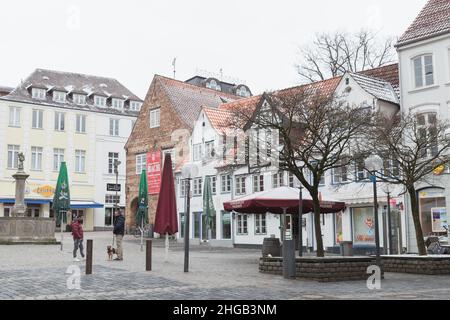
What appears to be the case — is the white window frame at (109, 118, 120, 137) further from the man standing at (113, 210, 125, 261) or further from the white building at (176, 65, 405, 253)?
the man standing at (113, 210, 125, 261)

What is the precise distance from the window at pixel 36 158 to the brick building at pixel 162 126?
11883mm

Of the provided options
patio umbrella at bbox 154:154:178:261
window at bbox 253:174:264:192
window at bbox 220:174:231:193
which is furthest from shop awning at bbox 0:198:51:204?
patio umbrella at bbox 154:154:178:261

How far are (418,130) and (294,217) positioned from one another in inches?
556

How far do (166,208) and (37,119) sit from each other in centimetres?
4124

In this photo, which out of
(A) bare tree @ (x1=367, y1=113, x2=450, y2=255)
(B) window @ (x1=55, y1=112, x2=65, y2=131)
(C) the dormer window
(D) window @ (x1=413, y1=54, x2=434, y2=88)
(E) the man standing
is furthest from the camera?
(C) the dormer window

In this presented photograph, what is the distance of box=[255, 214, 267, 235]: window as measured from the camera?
34.2 m

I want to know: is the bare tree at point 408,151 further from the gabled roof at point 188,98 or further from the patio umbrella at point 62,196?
the gabled roof at point 188,98

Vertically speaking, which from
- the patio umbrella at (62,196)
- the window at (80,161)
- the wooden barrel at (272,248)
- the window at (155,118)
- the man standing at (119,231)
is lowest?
the wooden barrel at (272,248)

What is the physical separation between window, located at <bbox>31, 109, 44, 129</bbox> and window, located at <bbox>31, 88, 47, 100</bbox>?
1.49 metres

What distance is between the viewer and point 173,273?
14.3 meters

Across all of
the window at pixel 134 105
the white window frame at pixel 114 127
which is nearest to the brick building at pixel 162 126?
the white window frame at pixel 114 127

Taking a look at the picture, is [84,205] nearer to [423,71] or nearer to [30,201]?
[30,201]

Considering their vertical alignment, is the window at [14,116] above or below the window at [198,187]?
above

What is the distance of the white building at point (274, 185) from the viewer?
28156 millimetres
